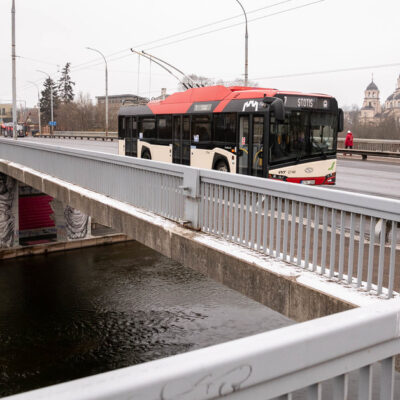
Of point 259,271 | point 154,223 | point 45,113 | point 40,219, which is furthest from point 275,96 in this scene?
point 45,113

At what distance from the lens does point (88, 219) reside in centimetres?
3925

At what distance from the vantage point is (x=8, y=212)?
35219 mm

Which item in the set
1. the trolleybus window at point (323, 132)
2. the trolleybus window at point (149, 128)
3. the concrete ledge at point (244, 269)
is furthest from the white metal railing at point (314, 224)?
the trolleybus window at point (149, 128)

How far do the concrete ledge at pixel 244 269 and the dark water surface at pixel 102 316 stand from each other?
42.8ft

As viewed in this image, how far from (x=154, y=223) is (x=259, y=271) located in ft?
9.71

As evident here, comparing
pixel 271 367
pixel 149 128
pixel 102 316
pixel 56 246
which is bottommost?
pixel 102 316

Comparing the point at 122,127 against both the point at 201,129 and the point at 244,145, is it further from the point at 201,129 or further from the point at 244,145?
the point at 244,145

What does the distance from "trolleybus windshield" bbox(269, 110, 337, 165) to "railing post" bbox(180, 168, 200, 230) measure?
6144 mm

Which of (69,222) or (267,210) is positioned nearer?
(267,210)

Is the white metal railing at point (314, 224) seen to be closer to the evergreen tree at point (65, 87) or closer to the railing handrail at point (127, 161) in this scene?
the railing handrail at point (127, 161)

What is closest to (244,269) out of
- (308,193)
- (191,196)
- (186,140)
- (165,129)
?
(308,193)

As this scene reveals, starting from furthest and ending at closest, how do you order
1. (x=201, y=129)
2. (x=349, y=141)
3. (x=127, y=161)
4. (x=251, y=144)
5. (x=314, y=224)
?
1. (x=349, y=141)
2. (x=201, y=129)
3. (x=251, y=144)
4. (x=127, y=161)
5. (x=314, y=224)

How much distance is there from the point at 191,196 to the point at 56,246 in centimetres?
3189

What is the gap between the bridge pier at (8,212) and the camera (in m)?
34.3
